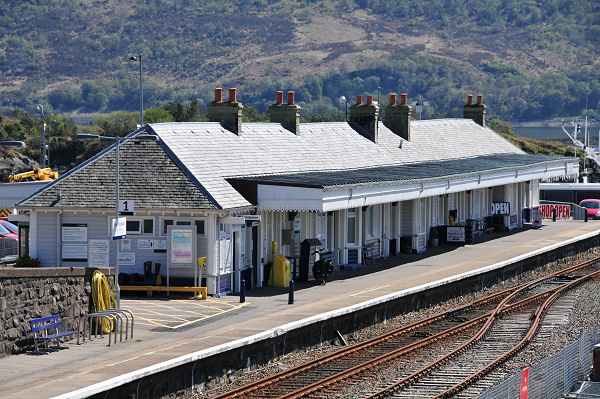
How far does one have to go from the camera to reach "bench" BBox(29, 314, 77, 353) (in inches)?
952

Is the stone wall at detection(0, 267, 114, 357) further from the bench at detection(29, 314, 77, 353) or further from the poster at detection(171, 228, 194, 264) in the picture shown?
the poster at detection(171, 228, 194, 264)

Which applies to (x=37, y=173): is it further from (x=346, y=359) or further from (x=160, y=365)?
(x=160, y=365)

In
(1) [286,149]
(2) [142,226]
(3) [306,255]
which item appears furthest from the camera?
(1) [286,149]

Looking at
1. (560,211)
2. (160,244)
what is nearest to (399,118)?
(560,211)

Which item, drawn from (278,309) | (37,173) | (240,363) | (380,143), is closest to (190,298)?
(278,309)

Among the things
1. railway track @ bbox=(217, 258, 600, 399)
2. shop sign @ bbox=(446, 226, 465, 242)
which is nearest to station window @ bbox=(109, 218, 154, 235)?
railway track @ bbox=(217, 258, 600, 399)

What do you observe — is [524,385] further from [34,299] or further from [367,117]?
[367,117]

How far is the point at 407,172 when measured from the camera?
4491cm

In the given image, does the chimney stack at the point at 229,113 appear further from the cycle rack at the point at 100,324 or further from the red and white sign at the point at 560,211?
the red and white sign at the point at 560,211

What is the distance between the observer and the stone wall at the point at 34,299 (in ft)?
77.1

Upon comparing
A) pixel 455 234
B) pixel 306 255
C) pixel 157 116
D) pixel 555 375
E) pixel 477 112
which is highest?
pixel 157 116

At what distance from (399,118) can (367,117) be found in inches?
135

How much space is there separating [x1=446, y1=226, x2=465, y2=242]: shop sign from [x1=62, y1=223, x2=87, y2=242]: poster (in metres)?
21.2

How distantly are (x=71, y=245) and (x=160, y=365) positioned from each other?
13.0 m
